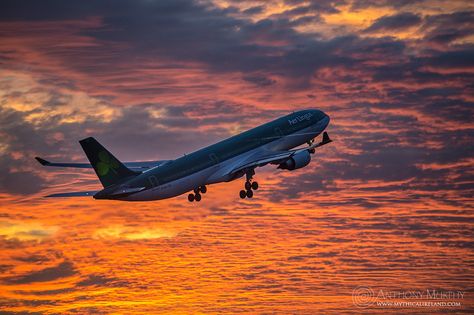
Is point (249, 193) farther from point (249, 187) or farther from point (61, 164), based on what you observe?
point (61, 164)

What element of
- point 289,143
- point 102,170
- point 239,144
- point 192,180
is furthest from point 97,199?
point 289,143

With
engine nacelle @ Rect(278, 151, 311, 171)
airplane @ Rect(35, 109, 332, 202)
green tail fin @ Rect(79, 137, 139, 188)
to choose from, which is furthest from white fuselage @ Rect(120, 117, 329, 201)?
engine nacelle @ Rect(278, 151, 311, 171)

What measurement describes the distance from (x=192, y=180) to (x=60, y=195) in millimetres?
13829

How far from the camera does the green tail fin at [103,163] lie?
8456cm

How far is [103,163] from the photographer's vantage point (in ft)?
282

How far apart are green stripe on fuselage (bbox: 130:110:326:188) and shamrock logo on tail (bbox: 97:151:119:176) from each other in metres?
2.44

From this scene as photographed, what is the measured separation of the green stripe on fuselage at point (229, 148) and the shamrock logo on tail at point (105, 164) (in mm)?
2442

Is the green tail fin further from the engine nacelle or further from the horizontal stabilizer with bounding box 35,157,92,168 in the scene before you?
the engine nacelle

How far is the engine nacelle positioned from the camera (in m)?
95.8

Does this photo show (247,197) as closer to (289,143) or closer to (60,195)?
(289,143)

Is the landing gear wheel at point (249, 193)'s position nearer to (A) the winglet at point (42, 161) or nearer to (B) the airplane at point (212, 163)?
(B) the airplane at point (212, 163)

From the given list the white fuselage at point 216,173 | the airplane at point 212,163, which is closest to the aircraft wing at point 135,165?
the airplane at point 212,163

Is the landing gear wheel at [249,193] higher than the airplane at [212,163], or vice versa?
the airplane at [212,163]

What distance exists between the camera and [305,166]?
96.5 metres
